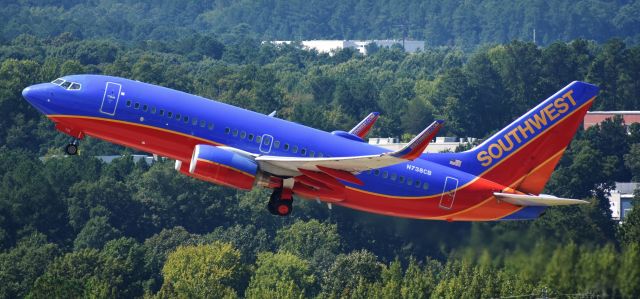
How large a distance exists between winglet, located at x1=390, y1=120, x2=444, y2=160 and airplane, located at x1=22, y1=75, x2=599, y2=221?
1.07 metres

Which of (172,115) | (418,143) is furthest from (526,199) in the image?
(172,115)

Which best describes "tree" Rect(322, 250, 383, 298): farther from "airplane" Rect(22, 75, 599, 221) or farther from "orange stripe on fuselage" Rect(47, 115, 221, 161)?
"orange stripe on fuselage" Rect(47, 115, 221, 161)

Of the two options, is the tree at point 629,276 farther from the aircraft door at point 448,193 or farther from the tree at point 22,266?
the tree at point 22,266

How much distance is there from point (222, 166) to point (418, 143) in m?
8.64

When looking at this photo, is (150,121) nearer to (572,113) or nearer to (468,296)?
(572,113)

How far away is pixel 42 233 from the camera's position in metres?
145

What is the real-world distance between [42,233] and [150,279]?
73.5 feet

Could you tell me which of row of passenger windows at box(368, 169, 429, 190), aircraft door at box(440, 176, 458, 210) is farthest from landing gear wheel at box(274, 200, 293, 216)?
aircraft door at box(440, 176, 458, 210)

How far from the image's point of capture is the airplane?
71062mm

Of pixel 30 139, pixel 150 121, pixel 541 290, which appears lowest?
pixel 541 290

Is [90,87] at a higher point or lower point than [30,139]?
lower

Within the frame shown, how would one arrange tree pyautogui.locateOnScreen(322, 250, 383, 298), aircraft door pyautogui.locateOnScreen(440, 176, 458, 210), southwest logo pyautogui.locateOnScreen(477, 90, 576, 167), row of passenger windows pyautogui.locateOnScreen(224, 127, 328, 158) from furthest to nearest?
tree pyautogui.locateOnScreen(322, 250, 383, 298) < southwest logo pyautogui.locateOnScreen(477, 90, 576, 167) < aircraft door pyautogui.locateOnScreen(440, 176, 458, 210) < row of passenger windows pyautogui.locateOnScreen(224, 127, 328, 158)

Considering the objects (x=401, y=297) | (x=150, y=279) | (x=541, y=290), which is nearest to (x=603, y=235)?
(x=541, y=290)

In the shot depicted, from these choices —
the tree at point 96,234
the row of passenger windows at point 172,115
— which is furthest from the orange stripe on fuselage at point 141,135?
the tree at point 96,234
